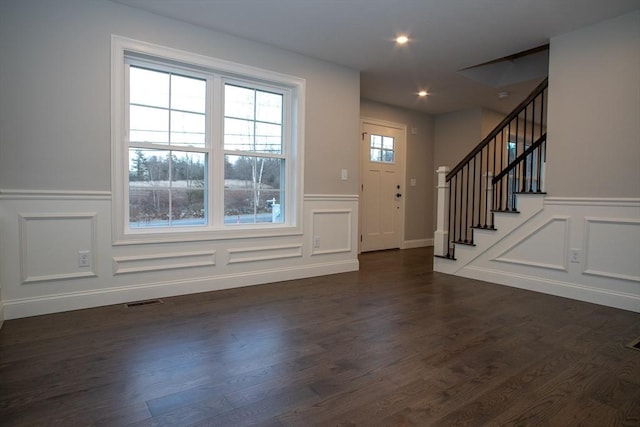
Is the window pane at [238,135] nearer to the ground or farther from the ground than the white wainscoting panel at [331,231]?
farther from the ground

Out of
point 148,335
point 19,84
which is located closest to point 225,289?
point 148,335

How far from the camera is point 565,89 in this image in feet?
11.4

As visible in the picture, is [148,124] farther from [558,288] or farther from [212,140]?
[558,288]

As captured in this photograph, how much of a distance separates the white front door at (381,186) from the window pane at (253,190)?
7.24 ft

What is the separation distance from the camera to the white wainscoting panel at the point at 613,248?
3.08 meters

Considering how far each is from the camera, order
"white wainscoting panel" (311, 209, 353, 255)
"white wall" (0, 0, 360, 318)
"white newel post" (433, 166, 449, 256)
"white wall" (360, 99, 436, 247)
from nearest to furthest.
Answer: "white wall" (0, 0, 360, 318) → "white wainscoting panel" (311, 209, 353, 255) → "white newel post" (433, 166, 449, 256) → "white wall" (360, 99, 436, 247)

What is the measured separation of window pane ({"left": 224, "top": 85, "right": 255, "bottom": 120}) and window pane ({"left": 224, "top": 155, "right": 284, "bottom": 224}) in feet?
1.45

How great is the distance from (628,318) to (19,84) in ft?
16.0

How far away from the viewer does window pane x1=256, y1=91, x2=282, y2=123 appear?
12.9 ft

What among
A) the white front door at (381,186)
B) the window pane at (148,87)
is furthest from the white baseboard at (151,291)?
the white front door at (381,186)

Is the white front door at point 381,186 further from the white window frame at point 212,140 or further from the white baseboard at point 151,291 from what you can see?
the white window frame at point 212,140

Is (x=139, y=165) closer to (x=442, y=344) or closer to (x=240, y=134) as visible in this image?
(x=240, y=134)

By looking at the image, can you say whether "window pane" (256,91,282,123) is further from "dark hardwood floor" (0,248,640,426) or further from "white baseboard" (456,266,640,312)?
"white baseboard" (456,266,640,312)

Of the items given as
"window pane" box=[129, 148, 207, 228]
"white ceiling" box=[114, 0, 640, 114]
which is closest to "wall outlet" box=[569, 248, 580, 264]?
"white ceiling" box=[114, 0, 640, 114]
